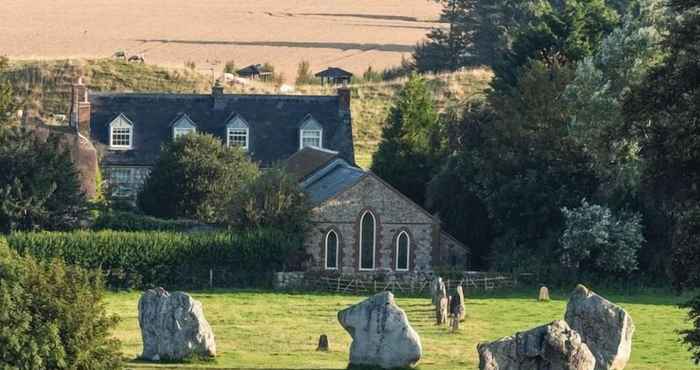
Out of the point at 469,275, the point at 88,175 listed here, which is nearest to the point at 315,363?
the point at 469,275

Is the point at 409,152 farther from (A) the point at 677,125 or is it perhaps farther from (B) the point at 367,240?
(A) the point at 677,125

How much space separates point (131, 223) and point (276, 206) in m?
6.20

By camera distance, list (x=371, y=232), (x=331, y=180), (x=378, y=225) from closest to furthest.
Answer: (x=378, y=225) < (x=371, y=232) < (x=331, y=180)

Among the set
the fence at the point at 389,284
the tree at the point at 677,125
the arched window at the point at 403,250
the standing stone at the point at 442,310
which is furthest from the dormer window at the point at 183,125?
the tree at the point at 677,125

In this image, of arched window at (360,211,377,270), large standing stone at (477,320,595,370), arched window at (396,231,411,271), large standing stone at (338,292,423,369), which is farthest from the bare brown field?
large standing stone at (477,320,595,370)

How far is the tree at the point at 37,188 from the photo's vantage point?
80625mm

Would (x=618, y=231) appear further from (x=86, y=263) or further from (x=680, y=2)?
(x=680, y=2)

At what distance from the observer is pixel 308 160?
305 ft

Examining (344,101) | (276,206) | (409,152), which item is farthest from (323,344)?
(344,101)

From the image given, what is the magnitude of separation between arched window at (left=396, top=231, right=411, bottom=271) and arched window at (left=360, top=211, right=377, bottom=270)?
1.01 m

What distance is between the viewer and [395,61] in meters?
154

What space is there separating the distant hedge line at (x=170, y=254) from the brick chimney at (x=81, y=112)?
67.9 feet

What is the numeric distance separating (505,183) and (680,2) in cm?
4025

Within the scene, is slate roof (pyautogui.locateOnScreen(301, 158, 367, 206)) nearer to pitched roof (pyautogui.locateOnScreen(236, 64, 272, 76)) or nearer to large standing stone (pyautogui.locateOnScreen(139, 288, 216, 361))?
large standing stone (pyautogui.locateOnScreen(139, 288, 216, 361))
